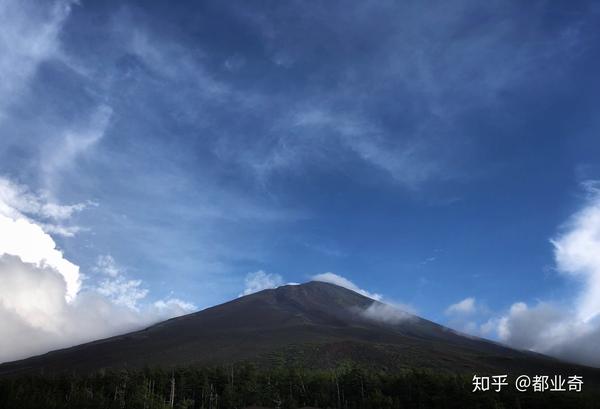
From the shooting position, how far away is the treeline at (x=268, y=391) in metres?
74.3

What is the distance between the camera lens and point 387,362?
503 feet

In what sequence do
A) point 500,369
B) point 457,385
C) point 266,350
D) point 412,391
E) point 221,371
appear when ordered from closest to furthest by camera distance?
point 457,385, point 412,391, point 221,371, point 500,369, point 266,350

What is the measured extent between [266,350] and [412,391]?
97042 millimetres

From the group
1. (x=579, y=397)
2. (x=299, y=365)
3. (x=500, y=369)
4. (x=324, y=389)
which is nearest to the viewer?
(x=579, y=397)

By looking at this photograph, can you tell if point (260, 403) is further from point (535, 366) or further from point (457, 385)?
point (535, 366)

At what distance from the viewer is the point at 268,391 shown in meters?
96.1

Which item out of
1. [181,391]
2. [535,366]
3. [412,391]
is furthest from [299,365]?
[535,366]

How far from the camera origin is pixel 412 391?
8725 centimetres

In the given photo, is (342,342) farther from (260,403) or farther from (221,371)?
(260,403)

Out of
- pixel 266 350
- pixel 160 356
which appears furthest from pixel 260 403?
pixel 160 356

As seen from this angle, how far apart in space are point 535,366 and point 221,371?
127989 mm

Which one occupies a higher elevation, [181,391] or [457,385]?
[457,385]

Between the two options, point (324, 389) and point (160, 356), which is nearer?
point (324, 389)

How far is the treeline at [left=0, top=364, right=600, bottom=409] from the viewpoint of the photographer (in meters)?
74.3
